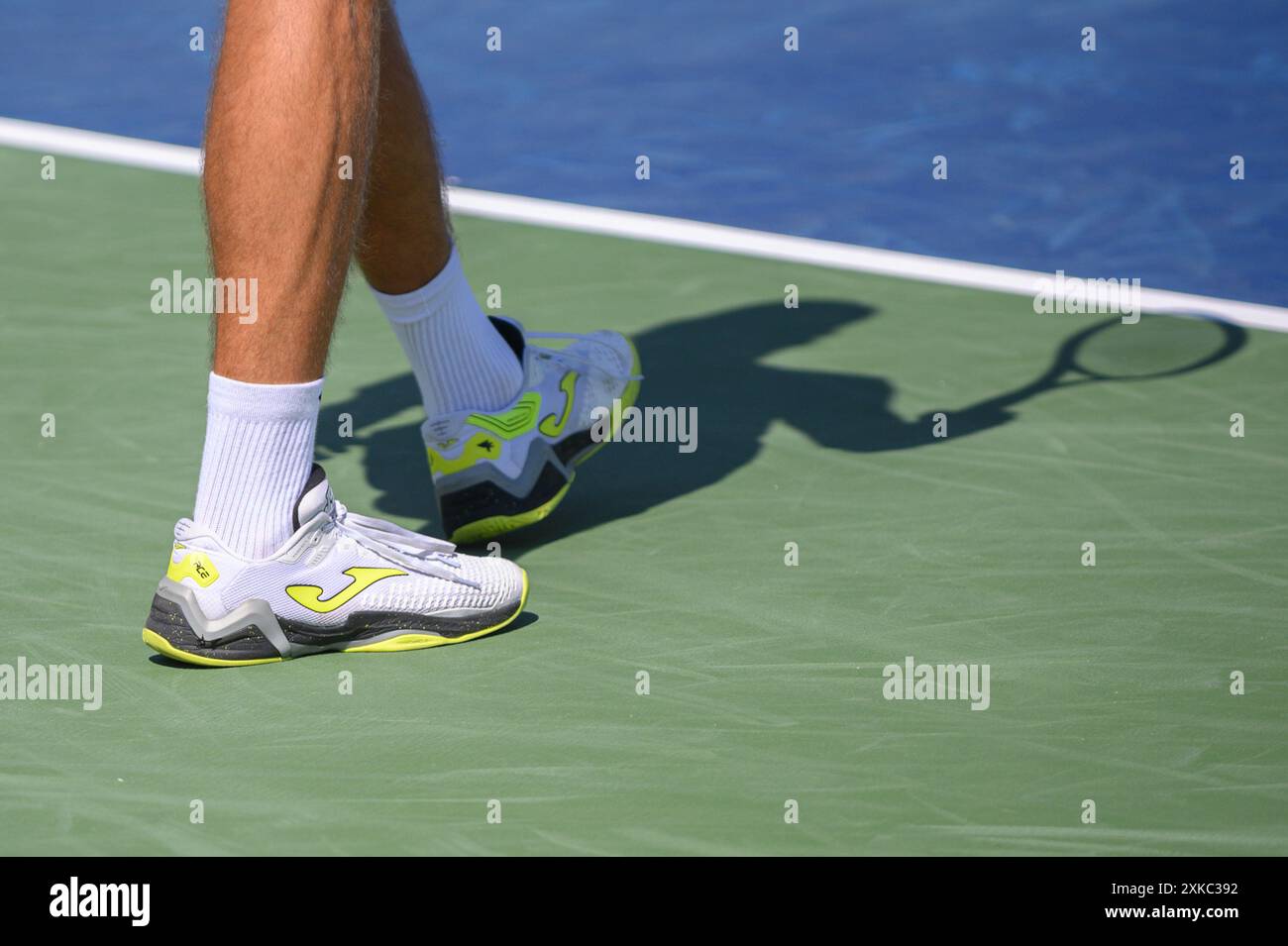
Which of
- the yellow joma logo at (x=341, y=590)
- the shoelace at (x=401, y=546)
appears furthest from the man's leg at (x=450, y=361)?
the yellow joma logo at (x=341, y=590)

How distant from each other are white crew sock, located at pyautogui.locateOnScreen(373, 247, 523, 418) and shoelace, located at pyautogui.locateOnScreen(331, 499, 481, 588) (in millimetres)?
421

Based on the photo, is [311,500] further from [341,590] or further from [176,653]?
[176,653]

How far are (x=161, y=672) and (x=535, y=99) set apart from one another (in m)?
5.45

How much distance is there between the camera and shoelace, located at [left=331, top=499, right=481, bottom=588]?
8.66 feet

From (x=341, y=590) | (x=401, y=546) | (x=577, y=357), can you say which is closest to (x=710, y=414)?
(x=577, y=357)

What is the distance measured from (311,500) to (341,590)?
0.46 feet

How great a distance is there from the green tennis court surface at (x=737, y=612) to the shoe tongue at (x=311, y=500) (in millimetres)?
218

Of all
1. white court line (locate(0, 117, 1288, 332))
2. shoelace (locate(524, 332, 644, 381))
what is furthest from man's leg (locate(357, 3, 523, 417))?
white court line (locate(0, 117, 1288, 332))

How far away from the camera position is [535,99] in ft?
25.1

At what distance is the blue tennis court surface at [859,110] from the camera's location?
6094 millimetres

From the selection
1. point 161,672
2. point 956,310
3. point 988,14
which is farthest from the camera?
point 988,14

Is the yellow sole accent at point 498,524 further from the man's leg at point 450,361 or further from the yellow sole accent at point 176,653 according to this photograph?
the yellow sole accent at point 176,653
